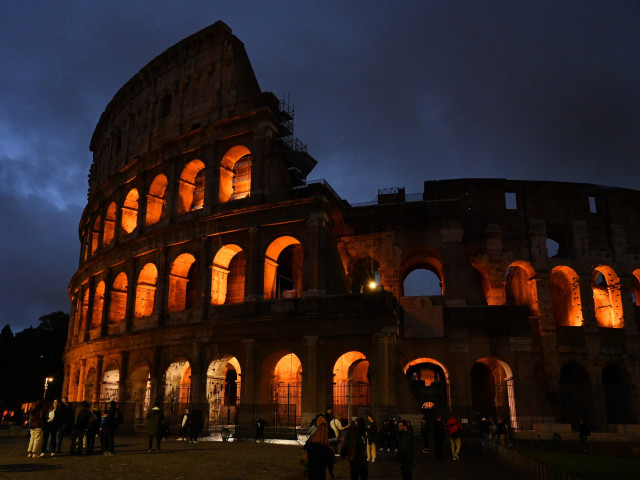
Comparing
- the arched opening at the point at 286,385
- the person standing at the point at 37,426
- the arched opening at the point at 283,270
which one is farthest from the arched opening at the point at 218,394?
the person standing at the point at 37,426

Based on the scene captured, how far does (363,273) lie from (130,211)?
14.3 meters

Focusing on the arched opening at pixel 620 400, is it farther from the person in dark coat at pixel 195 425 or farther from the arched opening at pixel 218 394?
the person in dark coat at pixel 195 425

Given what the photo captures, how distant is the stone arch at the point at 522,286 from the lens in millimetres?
27147

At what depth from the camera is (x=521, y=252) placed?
90.2 feet

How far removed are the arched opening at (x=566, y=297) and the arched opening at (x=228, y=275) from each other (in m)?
15.9

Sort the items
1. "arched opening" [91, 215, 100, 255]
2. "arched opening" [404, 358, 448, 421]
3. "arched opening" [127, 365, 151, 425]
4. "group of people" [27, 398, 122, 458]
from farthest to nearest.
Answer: "arched opening" [91, 215, 100, 255], "arched opening" [127, 365, 151, 425], "arched opening" [404, 358, 448, 421], "group of people" [27, 398, 122, 458]

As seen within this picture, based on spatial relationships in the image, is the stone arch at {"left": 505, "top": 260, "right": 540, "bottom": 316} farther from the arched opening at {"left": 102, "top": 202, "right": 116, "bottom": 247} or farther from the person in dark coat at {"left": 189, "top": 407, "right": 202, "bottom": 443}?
the arched opening at {"left": 102, "top": 202, "right": 116, "bottom": 247}

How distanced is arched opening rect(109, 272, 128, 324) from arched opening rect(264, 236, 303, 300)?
8867mm

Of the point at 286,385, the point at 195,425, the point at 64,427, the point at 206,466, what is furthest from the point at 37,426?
the point at 286,385

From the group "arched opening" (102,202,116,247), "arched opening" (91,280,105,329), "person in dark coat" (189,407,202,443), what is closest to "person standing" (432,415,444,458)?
"person in dark coat" (189,407,202,443)

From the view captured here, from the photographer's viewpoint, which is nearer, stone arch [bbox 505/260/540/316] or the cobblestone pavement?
the cobblestone pavement

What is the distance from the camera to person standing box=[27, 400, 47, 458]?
12.6 m


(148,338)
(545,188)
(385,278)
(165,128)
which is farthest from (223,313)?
(545,188)

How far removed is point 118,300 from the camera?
30250 mm
